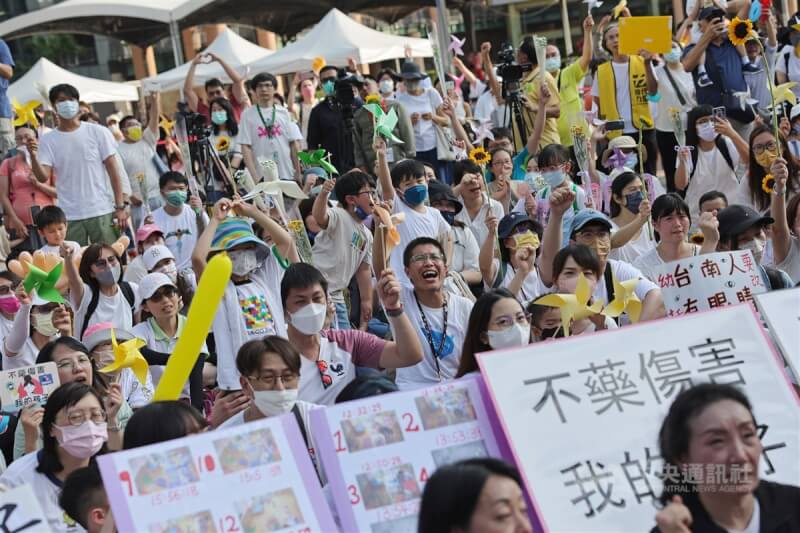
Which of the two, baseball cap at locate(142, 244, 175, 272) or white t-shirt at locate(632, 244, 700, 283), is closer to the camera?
white t-shirt at locate(632, 244, 700, 283)

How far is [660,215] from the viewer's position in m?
6.77

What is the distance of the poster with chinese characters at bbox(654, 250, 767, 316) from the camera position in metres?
5.14

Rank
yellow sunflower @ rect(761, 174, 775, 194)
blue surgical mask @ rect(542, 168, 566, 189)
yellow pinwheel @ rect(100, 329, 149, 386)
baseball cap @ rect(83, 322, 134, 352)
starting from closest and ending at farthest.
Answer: yellow pinwheel @ rect(100, 329, 149, 386)
baseball cap @ rect(83, 322, 134, 352)
yellow sunflower @ rect(761, 174, 775, 194)
blue surgical mask @ rect(542, 168, 566, 189)

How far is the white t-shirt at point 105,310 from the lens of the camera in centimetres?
700

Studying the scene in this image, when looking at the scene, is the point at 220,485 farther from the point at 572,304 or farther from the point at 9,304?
the point at 9,304

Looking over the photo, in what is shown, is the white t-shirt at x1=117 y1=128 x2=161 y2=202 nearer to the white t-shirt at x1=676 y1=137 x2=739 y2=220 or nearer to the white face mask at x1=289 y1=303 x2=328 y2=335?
the white t-shirt at x1=676 y1=137 x2=739 y2=220

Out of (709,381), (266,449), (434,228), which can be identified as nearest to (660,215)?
(434,228)

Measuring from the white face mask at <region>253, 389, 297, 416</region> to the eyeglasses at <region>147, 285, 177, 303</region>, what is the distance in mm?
2246

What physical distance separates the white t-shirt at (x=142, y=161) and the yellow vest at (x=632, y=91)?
12.9 feet

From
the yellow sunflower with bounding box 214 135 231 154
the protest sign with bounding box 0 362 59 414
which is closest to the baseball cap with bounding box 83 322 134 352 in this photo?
the protest sign with bounding box 0 362 59 414

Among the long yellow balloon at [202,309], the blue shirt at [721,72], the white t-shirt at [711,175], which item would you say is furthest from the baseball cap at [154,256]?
the blue shirt at [721,72]

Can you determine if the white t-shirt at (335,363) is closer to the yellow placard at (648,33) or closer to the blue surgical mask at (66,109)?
the blue surgical mask at (66,109)

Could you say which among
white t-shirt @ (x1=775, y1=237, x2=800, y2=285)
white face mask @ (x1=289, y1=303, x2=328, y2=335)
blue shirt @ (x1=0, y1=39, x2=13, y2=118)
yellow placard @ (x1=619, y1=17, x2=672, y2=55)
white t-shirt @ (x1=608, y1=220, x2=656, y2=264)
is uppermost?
blue shirt @ (x1=0, y1=39, x2=13, y2=118)

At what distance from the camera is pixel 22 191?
10406 millimetres
